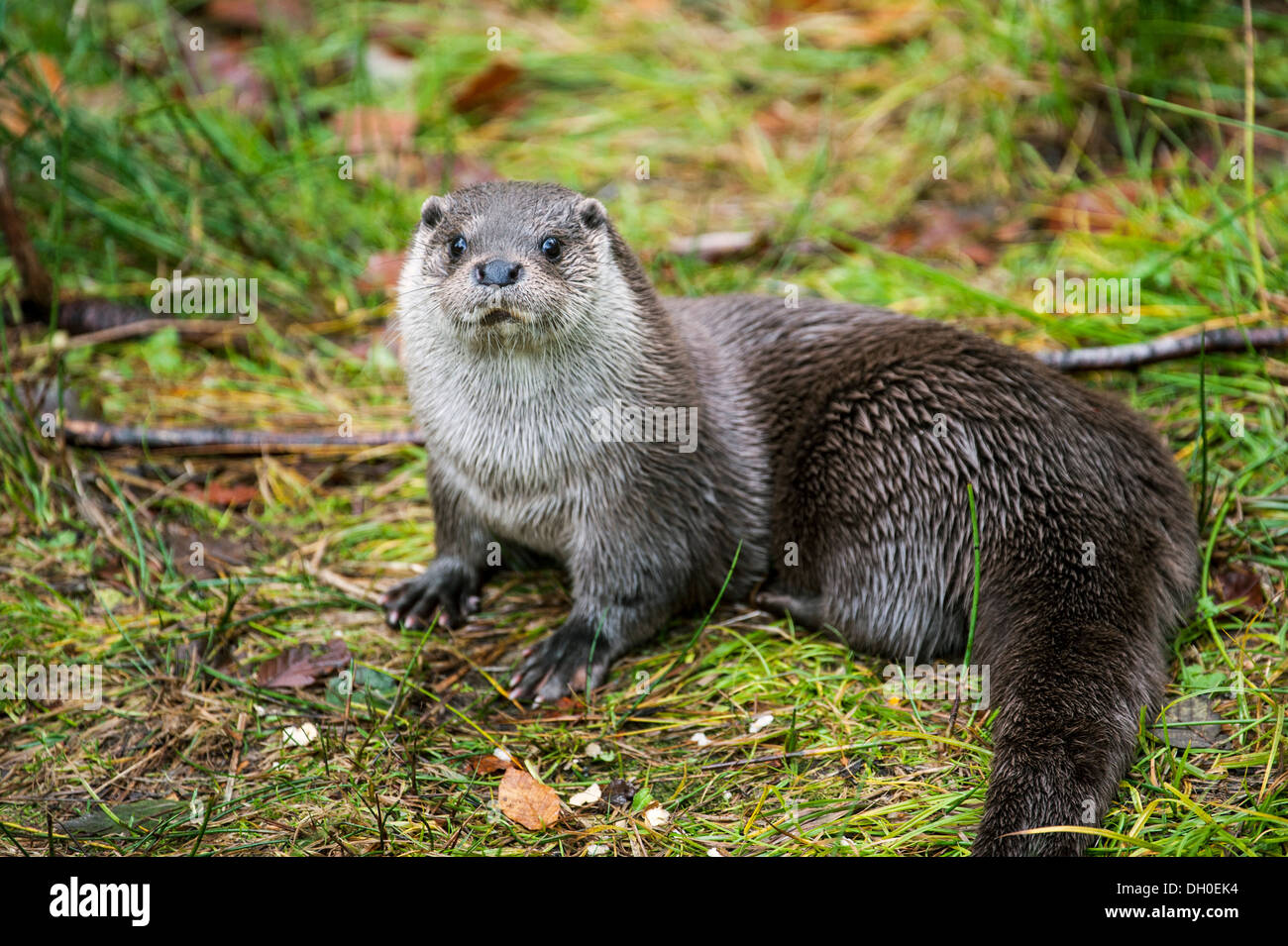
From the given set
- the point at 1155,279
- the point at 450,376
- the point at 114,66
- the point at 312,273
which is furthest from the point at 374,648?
the point at 114,66

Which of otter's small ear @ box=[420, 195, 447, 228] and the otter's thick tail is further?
otter's small ear @ box=[420, 195, 447, 228]

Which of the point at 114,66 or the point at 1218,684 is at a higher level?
the point at 114,66

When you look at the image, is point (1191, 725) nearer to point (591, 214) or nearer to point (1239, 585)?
point (1239, 585)

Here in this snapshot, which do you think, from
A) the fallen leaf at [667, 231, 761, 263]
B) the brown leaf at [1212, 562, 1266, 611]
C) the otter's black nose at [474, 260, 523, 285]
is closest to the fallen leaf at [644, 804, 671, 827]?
the otter's black nose at [474, 260, 523, 285]

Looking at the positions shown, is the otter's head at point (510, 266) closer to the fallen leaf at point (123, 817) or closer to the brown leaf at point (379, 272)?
the fallen leaf at point (123, 817)

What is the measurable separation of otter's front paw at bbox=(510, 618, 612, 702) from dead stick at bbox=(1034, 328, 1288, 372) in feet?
4.30

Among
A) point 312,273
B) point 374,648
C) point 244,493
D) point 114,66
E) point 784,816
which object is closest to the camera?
point 784,816

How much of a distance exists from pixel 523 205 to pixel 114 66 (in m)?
2.76

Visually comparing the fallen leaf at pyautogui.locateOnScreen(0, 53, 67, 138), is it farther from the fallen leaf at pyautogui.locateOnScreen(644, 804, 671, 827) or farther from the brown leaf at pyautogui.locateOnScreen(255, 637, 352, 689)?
the fallen leaf at pyautogui.locateOnScreen(644, 804, 671, 827)

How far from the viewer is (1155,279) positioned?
11.2ft

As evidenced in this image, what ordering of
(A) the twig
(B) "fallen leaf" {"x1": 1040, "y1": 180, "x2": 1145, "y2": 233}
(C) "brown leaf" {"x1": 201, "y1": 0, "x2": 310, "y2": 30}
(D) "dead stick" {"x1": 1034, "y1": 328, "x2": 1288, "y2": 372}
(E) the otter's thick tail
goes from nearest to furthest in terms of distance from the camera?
(E) the otter's thick tail
(D) "dead stick" {"x1": 1034, "y1": 328, "x2": 1288, "y2": 372}
(A) the twig
(B) "fallen leaf" {"x1": 1040, "y1": 180, "x2": 1145, "y2": 233}
(C) "brown leaf" {"x1": 201, "y1": 0, "x2": 310, "y2": 30}

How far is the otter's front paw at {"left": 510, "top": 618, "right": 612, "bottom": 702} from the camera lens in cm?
258

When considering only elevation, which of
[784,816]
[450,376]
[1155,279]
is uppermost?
[1155,279]

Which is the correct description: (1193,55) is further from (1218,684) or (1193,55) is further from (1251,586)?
(1218,684)
